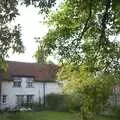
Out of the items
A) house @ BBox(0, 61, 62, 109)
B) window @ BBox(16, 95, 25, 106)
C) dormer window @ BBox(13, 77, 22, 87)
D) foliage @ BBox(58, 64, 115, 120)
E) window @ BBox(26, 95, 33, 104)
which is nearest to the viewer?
Result: foliage @ BBox(58, 64, 115, 120)

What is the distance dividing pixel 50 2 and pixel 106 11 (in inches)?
89.2

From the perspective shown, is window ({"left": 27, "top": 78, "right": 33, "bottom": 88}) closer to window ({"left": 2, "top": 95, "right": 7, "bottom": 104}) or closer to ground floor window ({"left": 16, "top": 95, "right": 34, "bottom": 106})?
ground floor window ({"left": 16, "top": 95, "right": 34, "bottom": 106})

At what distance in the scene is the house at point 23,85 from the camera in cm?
5672

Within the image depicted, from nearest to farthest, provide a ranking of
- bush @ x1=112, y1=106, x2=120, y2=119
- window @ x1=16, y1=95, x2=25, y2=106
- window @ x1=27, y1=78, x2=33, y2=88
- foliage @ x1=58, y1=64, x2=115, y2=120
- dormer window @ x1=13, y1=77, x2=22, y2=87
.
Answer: foliage @ x1=58, y1=64, x2=115, y2=120, bush @ x1=112, y1=106, x2=120, y2=119, window @ x1=16, y1=95, x2=25, y2=106, dormer window @ x1=13, y1=77, x2=22, y2=87, window @ x1=27, y1=78, x2=33, y2=88

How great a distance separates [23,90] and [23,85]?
74 cm

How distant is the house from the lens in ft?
186

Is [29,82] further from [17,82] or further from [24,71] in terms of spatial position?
[17,82]

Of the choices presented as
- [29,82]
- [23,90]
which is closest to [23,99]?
[23,90]

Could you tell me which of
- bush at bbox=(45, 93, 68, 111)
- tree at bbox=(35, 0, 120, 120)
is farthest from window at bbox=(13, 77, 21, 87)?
tree at bbox=(35, 0, 120, 120)

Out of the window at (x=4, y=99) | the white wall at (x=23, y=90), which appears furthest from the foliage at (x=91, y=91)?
the white wall at (x=23, y=90)

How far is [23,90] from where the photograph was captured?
2320 inches

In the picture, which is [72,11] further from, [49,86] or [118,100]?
[49,86]

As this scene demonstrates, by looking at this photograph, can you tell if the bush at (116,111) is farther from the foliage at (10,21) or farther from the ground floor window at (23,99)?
the foliage at (10,21)

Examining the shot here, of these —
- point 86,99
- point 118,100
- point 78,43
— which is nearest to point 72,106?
point 86,99
